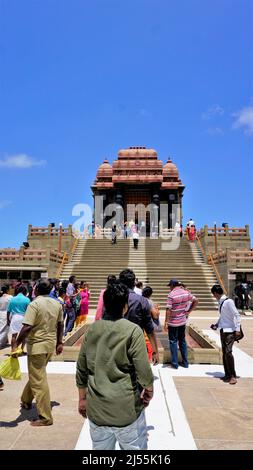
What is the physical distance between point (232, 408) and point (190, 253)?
19180 mm

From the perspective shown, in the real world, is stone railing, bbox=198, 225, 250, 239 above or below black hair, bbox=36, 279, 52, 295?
above

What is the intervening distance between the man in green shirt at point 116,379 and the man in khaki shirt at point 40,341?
1.77 meters

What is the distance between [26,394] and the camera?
443 centimetres

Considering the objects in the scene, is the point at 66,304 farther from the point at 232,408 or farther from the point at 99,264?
the point at 99,264

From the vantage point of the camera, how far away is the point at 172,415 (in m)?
4.24

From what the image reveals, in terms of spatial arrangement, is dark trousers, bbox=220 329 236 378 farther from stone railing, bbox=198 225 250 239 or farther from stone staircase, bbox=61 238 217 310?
stone railing, bbox=198 225 250 239

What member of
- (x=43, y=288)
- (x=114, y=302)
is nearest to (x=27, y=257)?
(x=43, y=288)

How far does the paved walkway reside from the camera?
11.7 feet

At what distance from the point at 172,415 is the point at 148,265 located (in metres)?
16.9

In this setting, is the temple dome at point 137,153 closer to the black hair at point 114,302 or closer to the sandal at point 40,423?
the sandal at point 40,423

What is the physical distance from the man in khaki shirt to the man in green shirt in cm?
177

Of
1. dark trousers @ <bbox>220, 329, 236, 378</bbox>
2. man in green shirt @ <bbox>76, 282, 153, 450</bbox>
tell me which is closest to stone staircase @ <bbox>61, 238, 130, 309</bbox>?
dark trousers @ <bbox>220, 329, 236, 378</bbox>

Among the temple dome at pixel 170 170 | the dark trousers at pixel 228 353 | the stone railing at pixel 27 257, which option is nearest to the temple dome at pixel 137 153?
the temple dome at pixel 170 170
